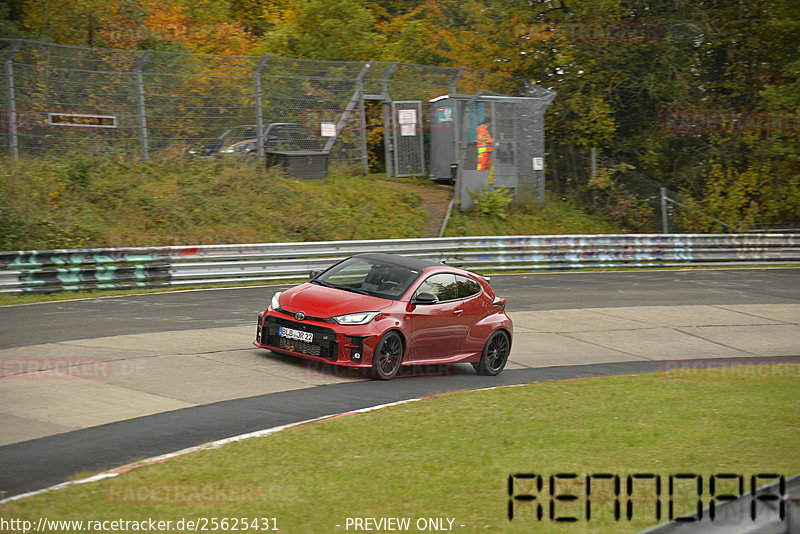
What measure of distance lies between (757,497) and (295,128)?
2423 centimetres

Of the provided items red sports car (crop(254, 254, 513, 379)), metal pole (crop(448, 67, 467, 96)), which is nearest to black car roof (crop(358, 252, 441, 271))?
red sports car (crop(254, 254, 513, 379))

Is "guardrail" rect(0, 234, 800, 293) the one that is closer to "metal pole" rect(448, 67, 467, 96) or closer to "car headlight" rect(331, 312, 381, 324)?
"metal pole" rect(448, 67, 467, 96)

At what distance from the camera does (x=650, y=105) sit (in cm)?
3538

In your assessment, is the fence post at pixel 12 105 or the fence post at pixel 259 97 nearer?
the fence post at pixel 12 105

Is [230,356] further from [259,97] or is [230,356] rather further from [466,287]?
[259,97]

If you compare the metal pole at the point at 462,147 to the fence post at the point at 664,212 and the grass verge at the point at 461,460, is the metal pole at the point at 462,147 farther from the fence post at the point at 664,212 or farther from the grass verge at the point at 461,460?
the grass verge at the point at 461,460

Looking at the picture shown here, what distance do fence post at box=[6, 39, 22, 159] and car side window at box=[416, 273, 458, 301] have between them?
1404 centimetres

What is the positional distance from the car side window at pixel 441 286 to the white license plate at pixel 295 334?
62.2 inches

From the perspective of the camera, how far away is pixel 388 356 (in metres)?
11.4

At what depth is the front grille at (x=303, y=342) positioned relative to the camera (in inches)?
433

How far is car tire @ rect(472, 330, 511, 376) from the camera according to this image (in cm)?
1246

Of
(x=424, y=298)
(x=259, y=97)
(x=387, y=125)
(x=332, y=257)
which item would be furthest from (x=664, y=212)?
(x=424, y=298)

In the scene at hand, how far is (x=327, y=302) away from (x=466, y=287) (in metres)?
2.19

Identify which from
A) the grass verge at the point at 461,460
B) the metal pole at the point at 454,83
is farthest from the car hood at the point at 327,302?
the metal pole at the point at 454,83
